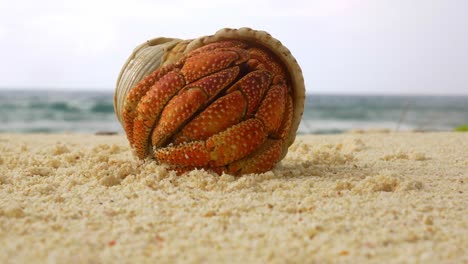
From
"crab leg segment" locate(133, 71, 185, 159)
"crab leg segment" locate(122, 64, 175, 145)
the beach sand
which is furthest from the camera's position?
"crab leg segment" locate(122, 64, 175, 145)

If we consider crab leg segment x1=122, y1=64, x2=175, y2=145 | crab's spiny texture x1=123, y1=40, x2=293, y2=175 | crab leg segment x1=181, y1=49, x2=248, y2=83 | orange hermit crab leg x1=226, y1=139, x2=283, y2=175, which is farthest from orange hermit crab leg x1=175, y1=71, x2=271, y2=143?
crab leg segment x1=122, y1=64, x2=175, y2=145

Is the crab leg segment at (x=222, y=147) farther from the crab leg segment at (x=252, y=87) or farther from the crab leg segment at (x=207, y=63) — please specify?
the crab leg segment at (x=207, y=63)

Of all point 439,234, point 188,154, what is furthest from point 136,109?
point 439,234

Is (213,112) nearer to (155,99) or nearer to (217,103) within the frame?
(217,103)

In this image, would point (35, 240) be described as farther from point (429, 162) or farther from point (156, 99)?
point (429, 162)

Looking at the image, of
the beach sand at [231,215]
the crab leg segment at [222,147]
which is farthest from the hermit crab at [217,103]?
the beach sand at [231,215]

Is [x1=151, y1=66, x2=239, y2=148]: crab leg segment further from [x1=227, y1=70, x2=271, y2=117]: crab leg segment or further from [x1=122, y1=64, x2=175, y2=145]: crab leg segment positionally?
[x1=122, y1=64, x2=175, y2=145]: crab leg segment

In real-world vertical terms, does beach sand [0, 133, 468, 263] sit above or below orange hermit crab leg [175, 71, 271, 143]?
below
